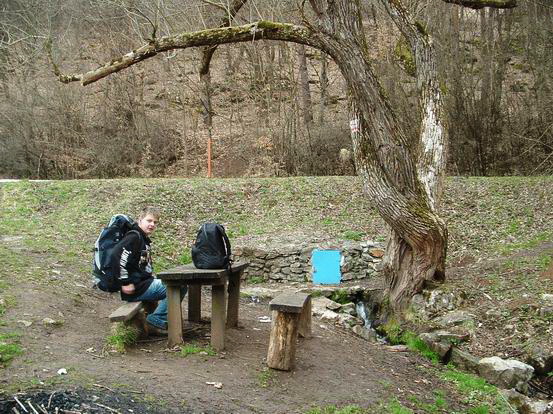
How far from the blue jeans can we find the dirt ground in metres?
0.34

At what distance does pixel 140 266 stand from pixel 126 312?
2.08 ft

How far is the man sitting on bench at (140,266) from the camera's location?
5.90 meters

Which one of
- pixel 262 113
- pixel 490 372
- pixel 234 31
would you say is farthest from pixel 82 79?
pixel 262 113

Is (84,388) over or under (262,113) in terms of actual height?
under

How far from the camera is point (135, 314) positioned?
19.3ft

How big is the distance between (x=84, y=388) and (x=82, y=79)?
18.8 feet

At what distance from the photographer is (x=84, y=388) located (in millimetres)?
4414

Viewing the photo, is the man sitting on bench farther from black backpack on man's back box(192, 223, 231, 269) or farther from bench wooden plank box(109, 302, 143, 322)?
black backpack on man's back box(192, 223, 231, 269)

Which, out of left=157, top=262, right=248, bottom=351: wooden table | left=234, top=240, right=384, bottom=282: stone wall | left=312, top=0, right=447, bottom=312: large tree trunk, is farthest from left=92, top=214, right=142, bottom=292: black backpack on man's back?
left=234, top=240, right=384, bottom=282: stone wall

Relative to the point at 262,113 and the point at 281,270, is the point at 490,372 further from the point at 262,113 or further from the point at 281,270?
the point at 262,113

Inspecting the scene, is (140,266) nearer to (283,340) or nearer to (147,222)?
(147,222)

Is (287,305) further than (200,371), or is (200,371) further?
(287,305)

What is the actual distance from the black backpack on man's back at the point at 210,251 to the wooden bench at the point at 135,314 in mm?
765

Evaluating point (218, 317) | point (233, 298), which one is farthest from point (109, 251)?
point (233, 298)
